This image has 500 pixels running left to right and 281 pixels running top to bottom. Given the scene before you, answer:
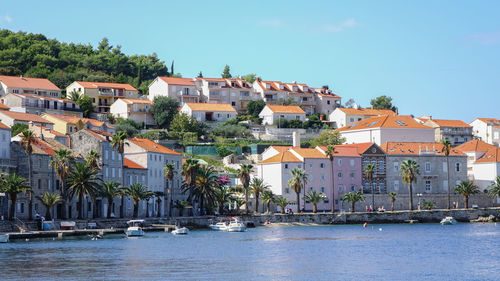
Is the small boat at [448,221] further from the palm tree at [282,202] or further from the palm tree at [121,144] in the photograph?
the palm tree at [121,144]

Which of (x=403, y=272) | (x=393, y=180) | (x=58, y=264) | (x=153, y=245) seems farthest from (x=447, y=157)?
(x=58, y=264)

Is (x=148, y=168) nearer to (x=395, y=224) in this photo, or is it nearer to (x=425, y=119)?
(x=395, y=224)

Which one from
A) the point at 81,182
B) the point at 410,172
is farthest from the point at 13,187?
the point at 410,172

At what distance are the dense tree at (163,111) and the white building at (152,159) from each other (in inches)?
1765

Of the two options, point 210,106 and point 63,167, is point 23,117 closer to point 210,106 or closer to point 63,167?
point 63,167

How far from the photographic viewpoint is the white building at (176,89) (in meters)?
180

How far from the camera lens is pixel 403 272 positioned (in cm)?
6456

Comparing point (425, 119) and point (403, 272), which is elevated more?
point (425, 119)

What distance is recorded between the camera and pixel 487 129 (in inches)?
7259

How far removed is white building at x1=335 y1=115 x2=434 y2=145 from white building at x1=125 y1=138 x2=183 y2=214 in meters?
38.8

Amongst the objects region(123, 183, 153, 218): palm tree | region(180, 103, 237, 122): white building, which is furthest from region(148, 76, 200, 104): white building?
region(123, 183, 153, 218): palm tree

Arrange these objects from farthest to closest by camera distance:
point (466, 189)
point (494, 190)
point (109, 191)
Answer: point (494, 190), point (466, 189), point (109, 191)

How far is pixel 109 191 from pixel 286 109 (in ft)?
267

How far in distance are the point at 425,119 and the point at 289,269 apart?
412 feet
